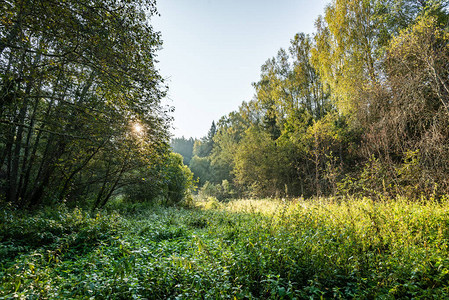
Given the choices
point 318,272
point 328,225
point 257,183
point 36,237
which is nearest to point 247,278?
point 318,272

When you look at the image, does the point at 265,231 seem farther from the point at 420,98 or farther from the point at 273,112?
the point at 273,112

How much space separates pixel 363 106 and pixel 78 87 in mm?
12089

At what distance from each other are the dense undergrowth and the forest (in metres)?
0.03

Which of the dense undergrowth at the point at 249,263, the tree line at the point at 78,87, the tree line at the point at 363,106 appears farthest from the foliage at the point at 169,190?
the dense undergrowth at the point at 249,263

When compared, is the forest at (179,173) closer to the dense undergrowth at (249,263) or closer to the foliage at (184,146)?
the dense undergrowth at (249,263)

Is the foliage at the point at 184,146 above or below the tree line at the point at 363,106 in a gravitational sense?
above

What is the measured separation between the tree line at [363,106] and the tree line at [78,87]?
5521mm

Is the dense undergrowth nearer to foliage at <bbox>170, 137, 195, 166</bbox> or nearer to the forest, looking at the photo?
the forest

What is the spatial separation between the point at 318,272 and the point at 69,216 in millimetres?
5614

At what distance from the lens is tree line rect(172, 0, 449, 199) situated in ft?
21.9

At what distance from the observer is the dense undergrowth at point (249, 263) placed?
2145 millimetres

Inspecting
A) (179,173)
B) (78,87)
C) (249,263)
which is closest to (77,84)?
(78,87)

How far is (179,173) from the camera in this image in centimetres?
1444

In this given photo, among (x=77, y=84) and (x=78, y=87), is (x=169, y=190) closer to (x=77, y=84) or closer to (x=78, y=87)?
(x=78, y=87)
